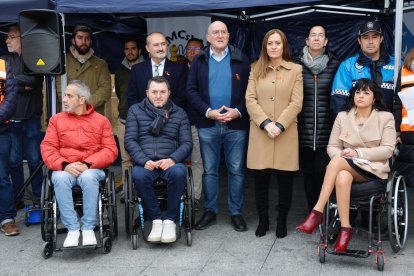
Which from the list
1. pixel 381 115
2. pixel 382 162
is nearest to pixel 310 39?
pixel 381 115

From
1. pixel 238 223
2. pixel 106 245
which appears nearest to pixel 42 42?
pixel 106 245

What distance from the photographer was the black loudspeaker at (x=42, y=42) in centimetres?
434

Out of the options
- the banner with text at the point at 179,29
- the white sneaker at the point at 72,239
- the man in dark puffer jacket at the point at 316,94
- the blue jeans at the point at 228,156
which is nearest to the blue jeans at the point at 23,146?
the white sneaker at the point at 72,239

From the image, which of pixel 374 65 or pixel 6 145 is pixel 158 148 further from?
pixel 374 65

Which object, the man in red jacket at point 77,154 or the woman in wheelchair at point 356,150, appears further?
the man in red jacket at point 77,154

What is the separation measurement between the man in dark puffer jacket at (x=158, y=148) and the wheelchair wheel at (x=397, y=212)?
1501mm

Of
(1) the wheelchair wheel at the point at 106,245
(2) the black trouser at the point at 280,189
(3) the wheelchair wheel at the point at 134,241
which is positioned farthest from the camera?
(2) the black trouser at the point at 280,189

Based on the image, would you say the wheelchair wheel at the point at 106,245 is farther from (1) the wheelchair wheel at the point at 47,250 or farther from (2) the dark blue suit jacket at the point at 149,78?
(2) the dark blue suit jacket at the point at 149,78

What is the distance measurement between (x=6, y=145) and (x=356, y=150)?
285 centimetres

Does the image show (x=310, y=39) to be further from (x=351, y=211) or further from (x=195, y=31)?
(x=195, y=31)

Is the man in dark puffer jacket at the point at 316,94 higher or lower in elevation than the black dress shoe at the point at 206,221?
higher

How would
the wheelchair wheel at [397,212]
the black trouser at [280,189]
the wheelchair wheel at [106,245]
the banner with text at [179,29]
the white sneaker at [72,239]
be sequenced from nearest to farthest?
the wheelchair wheel at [397,212], the white sneaker at [72,239], the wheelchair wheel at [106,245], the black trouser at [280,189], the banner with text at [179,29]

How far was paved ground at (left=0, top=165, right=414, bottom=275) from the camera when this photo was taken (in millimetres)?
3572

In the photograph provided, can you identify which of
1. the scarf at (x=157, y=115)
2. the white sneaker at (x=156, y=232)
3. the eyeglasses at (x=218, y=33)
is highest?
the eyeglasses at (x=218, y=33)
